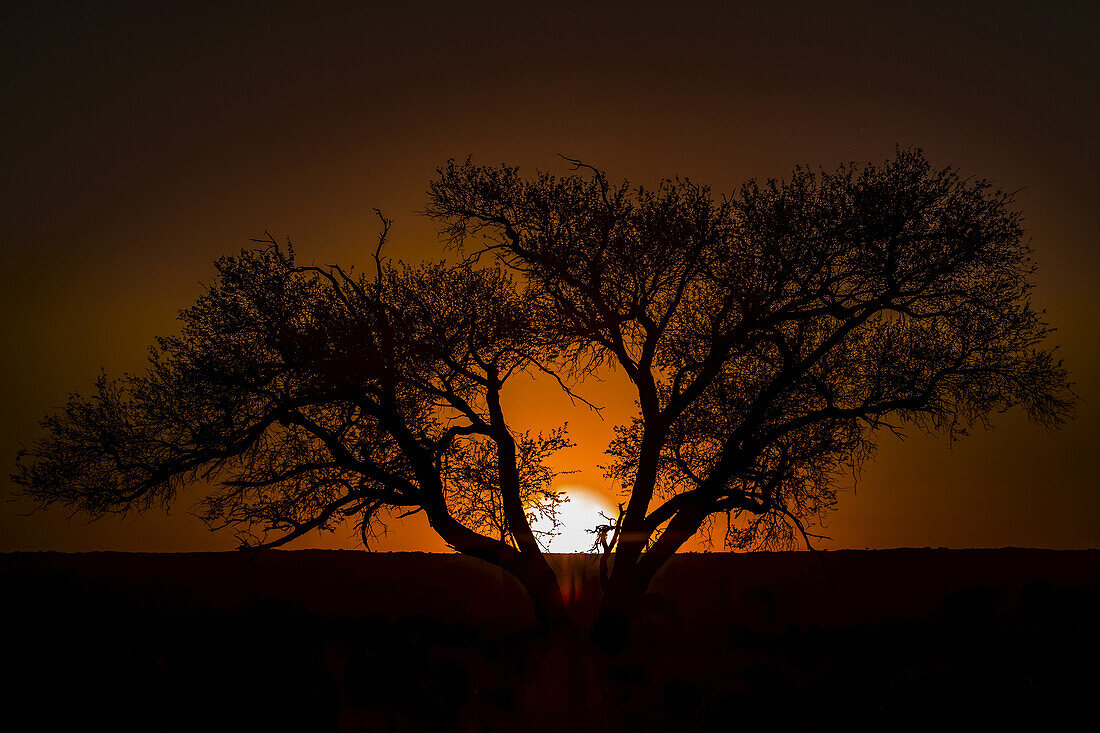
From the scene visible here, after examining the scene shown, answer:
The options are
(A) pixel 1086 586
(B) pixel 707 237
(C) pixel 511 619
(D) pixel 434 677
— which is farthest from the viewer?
(A) pixel 1086 586

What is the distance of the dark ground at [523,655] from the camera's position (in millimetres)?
11609

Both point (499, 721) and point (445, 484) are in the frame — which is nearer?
point (499, 721)

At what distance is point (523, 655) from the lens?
17453 mm

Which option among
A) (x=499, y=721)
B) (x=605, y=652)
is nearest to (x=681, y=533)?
(x=605, y=652)

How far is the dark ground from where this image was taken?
457 inches

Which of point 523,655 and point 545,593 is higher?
point 545,593

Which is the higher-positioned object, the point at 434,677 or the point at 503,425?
the point at 503,425

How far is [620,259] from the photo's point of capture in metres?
18.1

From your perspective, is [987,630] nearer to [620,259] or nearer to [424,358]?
[620,259]

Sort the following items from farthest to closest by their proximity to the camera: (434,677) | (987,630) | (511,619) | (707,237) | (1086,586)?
(1086,586) → (511,619) → (987,630) → (707,237) → (434,677)

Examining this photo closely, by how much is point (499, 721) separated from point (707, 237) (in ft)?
33.5

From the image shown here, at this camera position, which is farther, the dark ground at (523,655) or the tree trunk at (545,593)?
the tree trunk at (545,593)

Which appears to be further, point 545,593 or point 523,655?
point 545,593

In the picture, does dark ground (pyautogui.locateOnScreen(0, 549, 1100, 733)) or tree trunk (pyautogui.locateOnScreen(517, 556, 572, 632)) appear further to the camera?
tree trunk (pyautogui.locateOnScreen(517, 556, 572, 632))
